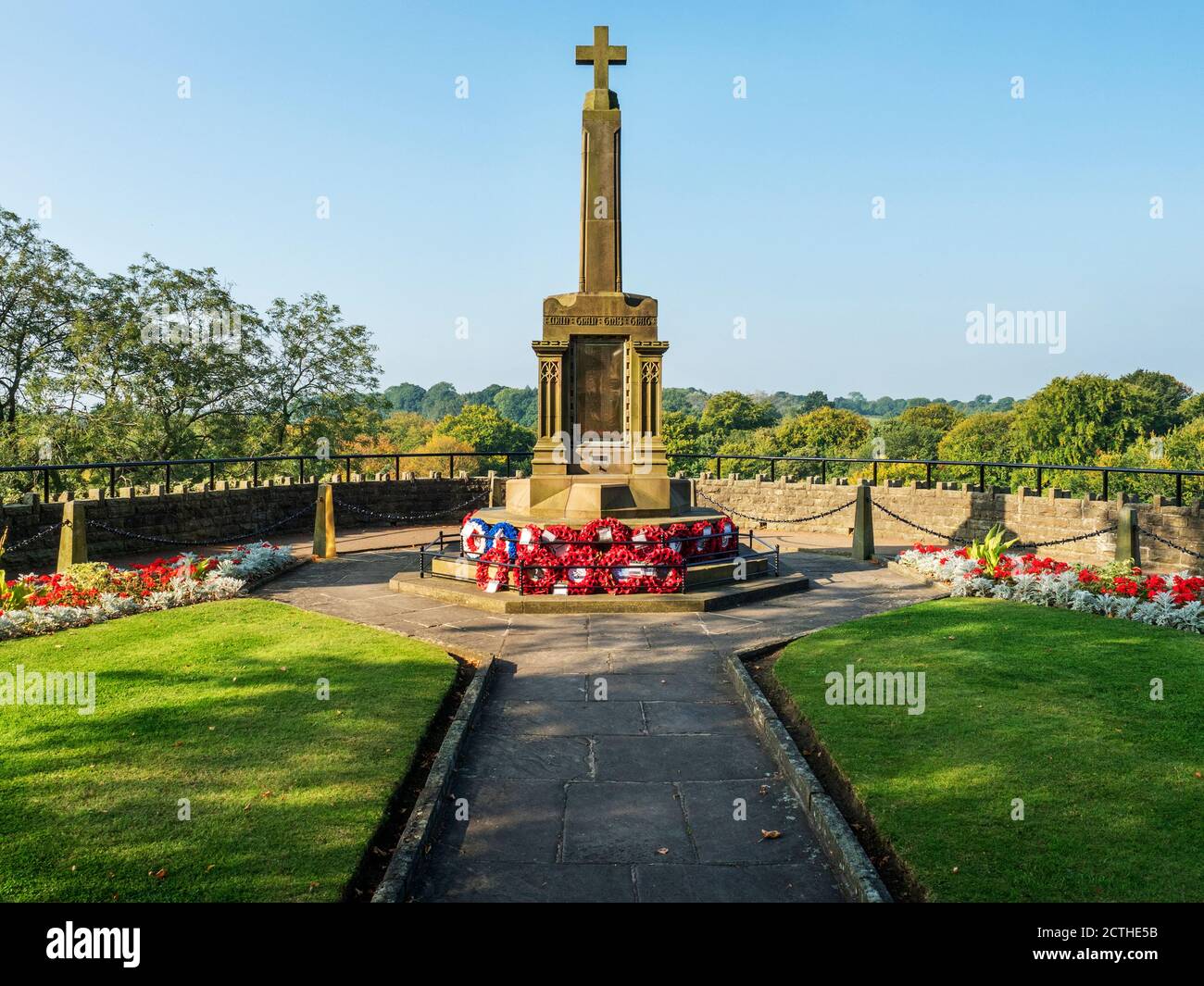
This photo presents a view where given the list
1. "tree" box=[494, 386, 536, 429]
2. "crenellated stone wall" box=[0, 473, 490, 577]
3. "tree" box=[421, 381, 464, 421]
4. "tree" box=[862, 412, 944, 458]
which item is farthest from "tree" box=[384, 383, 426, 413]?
"crenellated stone wall" box=[0, 473, 490, 577]

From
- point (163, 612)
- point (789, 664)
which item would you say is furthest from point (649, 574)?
point (163, 612)

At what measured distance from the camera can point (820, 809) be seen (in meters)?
4.67

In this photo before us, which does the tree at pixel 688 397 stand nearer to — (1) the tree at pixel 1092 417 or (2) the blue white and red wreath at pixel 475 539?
(1) the tree at pixel 1092 417

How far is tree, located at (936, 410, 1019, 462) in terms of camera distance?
196ft

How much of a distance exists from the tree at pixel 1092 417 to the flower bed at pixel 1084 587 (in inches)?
1882

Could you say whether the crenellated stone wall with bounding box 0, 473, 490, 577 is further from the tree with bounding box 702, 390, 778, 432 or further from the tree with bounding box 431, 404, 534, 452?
the tree with bounding box 702, 390, 778, 432

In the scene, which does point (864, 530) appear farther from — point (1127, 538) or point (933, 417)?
point (933, 417)

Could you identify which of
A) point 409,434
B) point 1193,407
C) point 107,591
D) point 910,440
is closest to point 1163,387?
point 1193,407

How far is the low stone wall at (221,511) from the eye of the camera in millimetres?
13008

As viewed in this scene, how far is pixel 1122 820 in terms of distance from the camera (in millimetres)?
4418

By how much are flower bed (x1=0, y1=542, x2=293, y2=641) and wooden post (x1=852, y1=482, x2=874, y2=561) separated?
1079 cm
